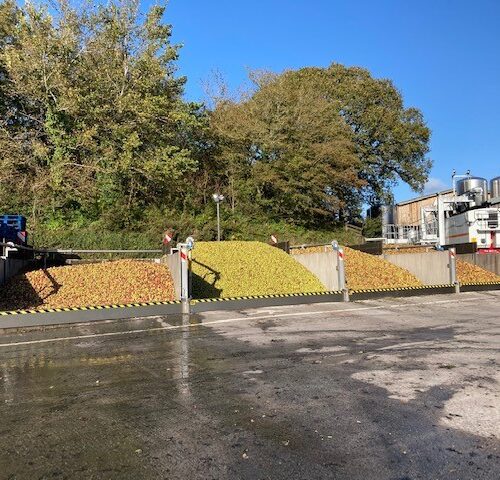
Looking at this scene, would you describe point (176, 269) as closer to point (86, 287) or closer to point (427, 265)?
point (86, 287)

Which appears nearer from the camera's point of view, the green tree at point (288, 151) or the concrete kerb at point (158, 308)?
the concrete kerb at point (158, 308)

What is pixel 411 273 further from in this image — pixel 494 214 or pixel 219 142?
pixel 219 142

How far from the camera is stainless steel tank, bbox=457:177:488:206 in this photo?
80.1 feet

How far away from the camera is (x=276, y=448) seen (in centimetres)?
344

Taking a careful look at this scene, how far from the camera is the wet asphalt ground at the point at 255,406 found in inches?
126

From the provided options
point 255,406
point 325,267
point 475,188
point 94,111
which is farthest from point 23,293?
point 475,188

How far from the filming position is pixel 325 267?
16.5 metres

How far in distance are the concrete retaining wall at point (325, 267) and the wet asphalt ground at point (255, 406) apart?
292 inches

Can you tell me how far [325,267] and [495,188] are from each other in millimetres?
12996

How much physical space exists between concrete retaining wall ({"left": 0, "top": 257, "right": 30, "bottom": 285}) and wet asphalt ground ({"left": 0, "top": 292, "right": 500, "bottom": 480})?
532 centimetres

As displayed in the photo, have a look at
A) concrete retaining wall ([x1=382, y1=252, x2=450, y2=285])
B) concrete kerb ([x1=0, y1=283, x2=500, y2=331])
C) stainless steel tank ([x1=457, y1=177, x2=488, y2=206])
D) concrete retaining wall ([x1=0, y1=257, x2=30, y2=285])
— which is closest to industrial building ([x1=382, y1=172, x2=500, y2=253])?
stainless steel tank ([x1=457, y1=177, x2=488, y2=206])

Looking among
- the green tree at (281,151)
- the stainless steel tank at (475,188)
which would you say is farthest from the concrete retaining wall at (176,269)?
the green tree at (281,151)

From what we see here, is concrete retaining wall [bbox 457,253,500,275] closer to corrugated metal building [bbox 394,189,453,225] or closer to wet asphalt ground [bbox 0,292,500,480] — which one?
corrugated metal building [bbox 394,189,453,225]

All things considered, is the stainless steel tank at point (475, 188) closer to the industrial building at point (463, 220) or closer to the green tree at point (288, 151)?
the industrial building at point (463, 220)
